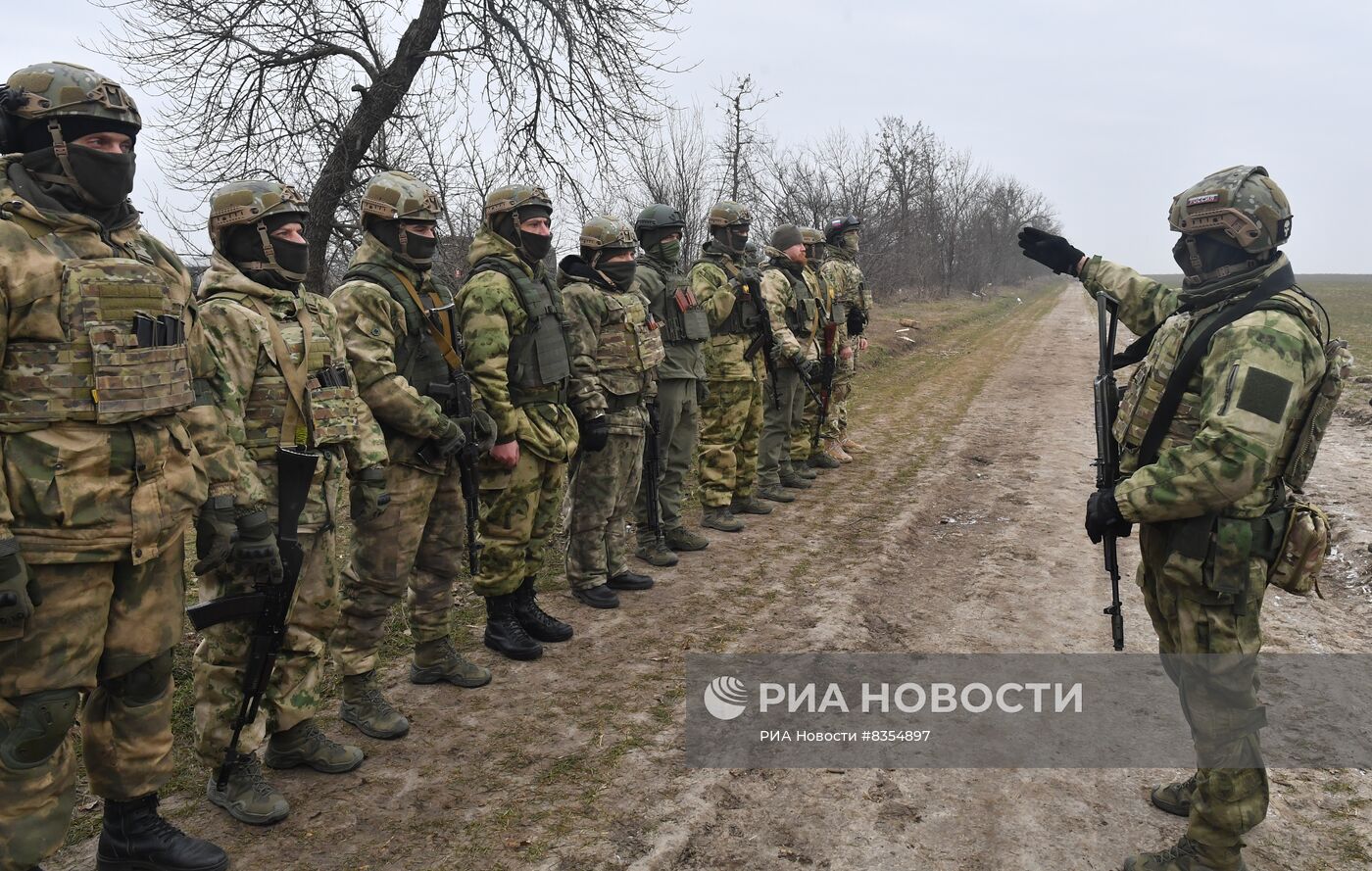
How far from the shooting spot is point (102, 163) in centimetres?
261

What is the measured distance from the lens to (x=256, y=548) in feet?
9.86

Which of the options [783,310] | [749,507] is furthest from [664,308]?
[749,507]

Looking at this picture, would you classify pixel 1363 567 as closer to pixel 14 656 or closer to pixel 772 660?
pixel 772 660

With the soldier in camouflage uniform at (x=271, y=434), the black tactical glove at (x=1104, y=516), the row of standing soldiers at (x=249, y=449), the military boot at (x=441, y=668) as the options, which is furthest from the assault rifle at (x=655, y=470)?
the black tactical glove at (x=1104, y=516)

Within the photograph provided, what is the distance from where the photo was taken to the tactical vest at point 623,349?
5.41 metres

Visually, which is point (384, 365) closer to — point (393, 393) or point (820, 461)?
point (393, 393)

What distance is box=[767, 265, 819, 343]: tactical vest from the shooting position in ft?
26.6

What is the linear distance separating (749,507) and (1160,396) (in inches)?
191

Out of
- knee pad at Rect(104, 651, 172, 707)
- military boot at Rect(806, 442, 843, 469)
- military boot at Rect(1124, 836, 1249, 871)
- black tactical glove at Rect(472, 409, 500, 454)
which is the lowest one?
military boot at Rect(806, 442, 843, 469)

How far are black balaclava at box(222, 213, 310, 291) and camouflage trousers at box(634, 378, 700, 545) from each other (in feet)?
10.8

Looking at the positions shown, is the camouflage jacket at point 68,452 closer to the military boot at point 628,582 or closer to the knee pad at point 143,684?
the knee pad at point 143,684

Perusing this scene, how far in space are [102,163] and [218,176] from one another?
24.7 feet

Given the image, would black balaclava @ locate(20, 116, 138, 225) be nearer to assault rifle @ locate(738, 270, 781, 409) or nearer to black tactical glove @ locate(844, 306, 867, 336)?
assault rifle @ locate(738, 270, 781, 409)

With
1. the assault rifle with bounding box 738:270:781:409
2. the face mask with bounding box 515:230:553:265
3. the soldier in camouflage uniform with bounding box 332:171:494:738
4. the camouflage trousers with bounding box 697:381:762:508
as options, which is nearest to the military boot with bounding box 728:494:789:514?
the camouflage trousers with bounding box 697:381:762:508
